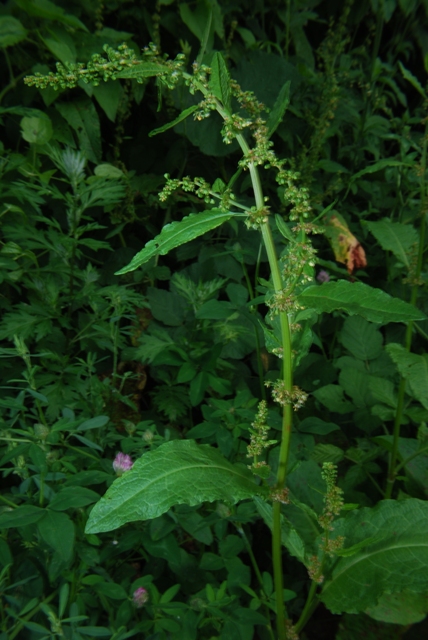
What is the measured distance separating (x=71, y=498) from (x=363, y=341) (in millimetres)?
1054

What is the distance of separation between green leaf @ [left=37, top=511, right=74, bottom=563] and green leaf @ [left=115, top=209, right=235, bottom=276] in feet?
1.34

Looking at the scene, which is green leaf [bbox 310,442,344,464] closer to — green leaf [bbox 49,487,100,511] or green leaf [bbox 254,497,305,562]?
green leaf [bbox 254,497,305,562]

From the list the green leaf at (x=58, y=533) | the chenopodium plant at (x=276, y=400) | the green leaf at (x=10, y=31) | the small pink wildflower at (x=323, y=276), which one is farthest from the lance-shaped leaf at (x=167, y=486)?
the green leaf at (x=10, y=31)

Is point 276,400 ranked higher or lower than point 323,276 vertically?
higher

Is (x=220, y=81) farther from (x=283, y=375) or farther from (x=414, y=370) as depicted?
(x=414, y=370)

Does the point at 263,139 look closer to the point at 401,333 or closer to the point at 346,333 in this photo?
the point at 346,333

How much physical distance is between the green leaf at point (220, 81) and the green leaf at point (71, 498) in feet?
2.17

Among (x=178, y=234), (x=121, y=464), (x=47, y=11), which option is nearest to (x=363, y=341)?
(x=121, y=464)

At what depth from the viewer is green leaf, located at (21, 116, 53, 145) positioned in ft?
4.98

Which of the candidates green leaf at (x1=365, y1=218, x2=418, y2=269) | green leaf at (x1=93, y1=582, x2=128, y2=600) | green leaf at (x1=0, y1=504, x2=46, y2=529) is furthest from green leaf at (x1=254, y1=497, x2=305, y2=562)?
green leaf at (x1=365, y1=218, x2=418, y2=269)

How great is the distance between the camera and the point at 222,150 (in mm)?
1877

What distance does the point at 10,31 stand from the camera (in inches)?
59.4

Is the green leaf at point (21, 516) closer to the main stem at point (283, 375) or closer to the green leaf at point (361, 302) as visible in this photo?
the main stem at point (283, 375)

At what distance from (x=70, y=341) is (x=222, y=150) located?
0.92 meters
